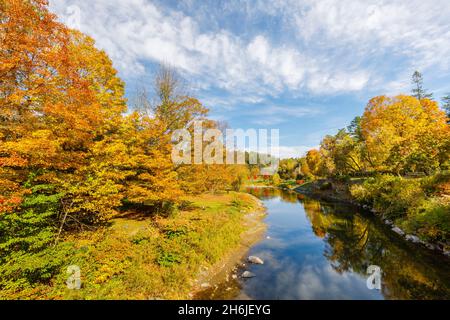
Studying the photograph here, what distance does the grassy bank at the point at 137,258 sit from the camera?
684cm

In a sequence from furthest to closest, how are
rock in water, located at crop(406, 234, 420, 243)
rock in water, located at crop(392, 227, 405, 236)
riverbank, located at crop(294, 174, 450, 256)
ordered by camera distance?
rock in water, located at crop(392, 227, 405, 236)
rock in water, located at crop(406, 234, 420, 243)
riverbank, located at crop(294, 174, 450, 256)

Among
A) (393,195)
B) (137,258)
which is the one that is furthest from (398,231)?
(137,258)

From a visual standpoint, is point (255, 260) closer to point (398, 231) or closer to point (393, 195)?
point (398, 231)

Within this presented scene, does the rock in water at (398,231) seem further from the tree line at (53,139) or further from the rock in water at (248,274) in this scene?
the tree line at (53,139)

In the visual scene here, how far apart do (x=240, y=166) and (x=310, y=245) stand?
949 inches

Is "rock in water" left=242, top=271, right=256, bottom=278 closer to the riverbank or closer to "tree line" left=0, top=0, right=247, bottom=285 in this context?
"tree line" left=0, top=0, right=247, bottom=285

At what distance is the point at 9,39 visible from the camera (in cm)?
790

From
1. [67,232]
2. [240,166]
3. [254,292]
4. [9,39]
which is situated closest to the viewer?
[9,39]

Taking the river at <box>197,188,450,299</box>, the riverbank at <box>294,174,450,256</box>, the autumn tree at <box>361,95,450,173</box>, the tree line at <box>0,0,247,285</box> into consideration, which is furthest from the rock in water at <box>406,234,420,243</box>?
the tree line at <box>0,0,247,285</box>

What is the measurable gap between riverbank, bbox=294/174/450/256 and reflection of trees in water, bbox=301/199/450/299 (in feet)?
4.12

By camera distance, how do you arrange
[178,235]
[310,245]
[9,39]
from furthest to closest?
1. [310,245]
2. [178,235]
3. [9,39]

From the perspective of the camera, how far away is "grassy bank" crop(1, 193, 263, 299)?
684 centimetres
